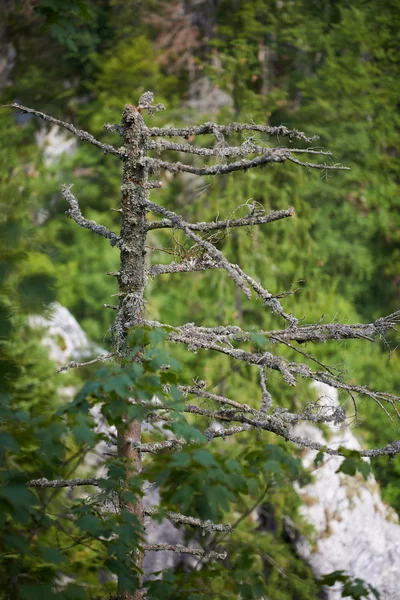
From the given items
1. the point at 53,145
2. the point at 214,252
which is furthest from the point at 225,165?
the point at 53,145

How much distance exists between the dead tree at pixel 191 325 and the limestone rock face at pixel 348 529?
539 cm

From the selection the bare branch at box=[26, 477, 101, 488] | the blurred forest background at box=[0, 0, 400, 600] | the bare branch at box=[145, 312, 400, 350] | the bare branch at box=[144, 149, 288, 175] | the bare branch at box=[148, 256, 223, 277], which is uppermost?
the blurred forest background at box=[0, 0, 400, 600]

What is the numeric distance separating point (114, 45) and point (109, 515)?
13606mm

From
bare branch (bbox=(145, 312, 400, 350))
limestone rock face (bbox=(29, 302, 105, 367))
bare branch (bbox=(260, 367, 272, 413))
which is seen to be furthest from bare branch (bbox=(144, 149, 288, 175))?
limestone rock face (bbox=(29, 302, 105, 367))

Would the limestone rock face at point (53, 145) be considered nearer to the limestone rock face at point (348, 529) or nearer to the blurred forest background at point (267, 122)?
the blurred forest background at point (267, 122)

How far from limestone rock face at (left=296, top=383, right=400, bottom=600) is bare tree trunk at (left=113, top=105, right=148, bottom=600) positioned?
545 centimetres

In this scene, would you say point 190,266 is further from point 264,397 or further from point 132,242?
point 264,397

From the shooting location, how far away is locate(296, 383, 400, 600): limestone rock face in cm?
866

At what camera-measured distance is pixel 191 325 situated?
342 centimetres

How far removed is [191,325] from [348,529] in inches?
255

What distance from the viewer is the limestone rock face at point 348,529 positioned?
8.66 meters

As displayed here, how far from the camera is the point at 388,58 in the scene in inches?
510

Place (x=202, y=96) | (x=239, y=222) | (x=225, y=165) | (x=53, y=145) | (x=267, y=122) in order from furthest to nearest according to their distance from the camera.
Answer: (x=53, y=145), (x=202, y=96), (x=267, y=122), (x=239, y=222), (x=225, y=165)

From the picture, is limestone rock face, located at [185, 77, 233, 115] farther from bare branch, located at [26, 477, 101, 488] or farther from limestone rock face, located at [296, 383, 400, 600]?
bare branch, located at [26, 477, 101, 488]
